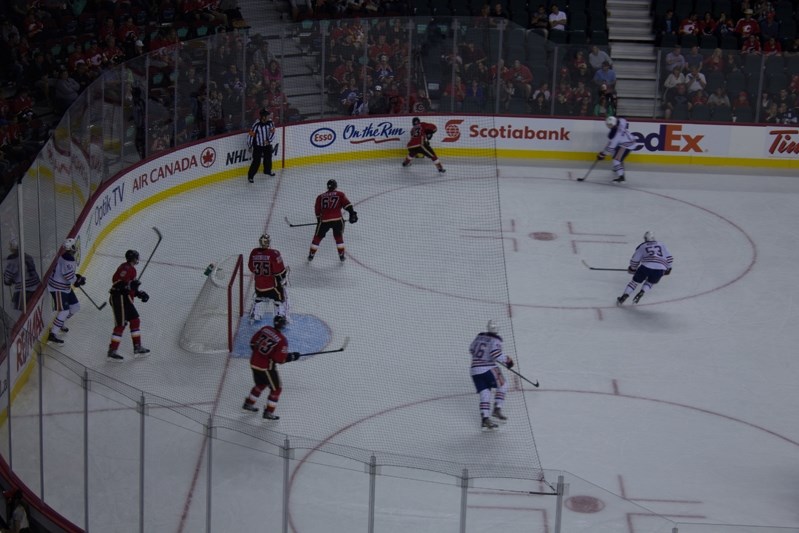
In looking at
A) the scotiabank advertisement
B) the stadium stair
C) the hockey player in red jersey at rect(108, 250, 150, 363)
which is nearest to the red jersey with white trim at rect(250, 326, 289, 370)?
the hockey player in red jersey at rect(108, 250, 150, 363)

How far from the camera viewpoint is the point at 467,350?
13.4m

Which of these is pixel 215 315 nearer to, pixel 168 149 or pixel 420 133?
pixel 168 149

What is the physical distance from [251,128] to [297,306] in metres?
4.50

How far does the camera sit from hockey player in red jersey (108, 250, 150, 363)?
12.7 metres

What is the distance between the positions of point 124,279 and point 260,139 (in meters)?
5.73

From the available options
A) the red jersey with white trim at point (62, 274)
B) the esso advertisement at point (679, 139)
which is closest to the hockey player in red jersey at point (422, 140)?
the esso advertisement at point (679, 139)

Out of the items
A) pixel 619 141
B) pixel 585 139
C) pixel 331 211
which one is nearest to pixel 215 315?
pixel 331 211

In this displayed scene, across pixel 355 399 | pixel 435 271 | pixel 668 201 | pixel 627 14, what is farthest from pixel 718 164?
pixel 355 399

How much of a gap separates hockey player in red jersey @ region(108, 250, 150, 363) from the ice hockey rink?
0.65 ft

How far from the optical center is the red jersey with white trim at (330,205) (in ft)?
50.2

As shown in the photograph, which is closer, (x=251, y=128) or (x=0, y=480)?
(x=0, y=480)

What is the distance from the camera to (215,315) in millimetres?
13461

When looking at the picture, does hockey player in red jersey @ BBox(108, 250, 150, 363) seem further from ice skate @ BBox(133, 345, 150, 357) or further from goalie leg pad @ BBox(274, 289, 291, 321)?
goalie leg pad @ BBox(274, 289, 291, 321)

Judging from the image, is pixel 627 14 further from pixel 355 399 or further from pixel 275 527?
pixel 275 527
